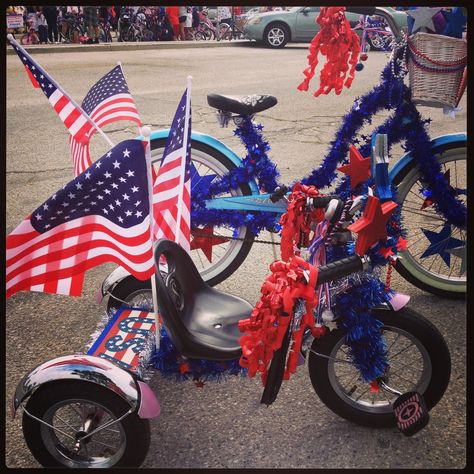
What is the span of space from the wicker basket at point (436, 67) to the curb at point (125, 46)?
13.6 metres

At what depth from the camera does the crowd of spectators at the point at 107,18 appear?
53.7 feet

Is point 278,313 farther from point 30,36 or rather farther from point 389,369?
point 30,36

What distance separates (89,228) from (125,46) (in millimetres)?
15652

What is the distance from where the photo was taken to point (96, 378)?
216 cm

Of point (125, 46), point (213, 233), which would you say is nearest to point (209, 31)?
point (125, 46)

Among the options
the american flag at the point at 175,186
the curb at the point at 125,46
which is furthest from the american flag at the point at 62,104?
the curb at the point at 125,46

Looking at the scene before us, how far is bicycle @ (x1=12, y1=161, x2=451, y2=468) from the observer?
2.02 m

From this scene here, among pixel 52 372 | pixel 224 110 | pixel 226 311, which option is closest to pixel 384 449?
pixel 226 311

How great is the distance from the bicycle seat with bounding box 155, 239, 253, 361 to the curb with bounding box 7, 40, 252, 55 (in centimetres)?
1378

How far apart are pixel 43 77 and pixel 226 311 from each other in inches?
57.5

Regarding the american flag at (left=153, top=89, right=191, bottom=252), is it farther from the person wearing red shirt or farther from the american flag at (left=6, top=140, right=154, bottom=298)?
the person wearing red shirt

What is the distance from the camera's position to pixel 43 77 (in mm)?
2770

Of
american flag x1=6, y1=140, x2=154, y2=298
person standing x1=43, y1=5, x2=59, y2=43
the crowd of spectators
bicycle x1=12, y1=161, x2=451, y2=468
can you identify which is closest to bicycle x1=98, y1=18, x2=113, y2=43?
the crowd of spectators
